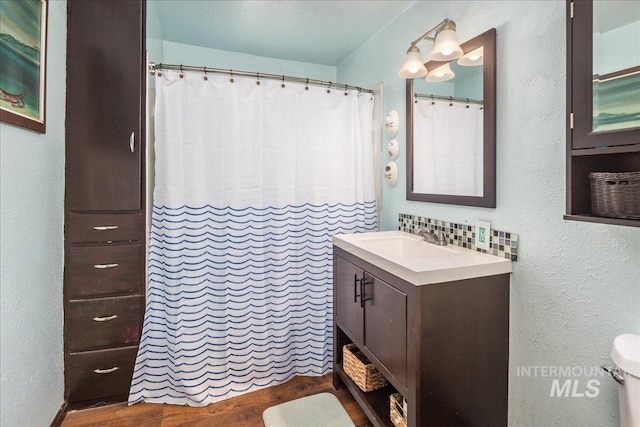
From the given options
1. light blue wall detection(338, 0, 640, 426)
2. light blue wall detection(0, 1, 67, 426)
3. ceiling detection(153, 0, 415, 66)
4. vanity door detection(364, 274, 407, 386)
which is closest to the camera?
light blue wall detection(338, 0, 640, 426)

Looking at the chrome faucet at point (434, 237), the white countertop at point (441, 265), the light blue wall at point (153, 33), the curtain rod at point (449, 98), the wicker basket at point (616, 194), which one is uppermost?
the light blue wall at point (153, 33)

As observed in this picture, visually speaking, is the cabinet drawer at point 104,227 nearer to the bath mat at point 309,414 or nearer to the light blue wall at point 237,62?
the bath mat at point 309,414

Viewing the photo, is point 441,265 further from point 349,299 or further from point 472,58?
point 472,58

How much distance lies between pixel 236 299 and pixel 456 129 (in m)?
1.63

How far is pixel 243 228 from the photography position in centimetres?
204

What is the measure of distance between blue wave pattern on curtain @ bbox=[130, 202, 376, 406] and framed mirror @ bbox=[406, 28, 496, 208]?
0.58m

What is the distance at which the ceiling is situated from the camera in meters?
2.14

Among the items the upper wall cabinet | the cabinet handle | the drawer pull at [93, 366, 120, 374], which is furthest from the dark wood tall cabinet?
the upper wall cabinet

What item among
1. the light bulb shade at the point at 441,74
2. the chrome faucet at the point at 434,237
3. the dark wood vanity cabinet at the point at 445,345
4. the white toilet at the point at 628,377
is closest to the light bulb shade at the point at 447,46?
the light bulb shade at the point at 441,74

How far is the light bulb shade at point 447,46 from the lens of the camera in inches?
61.0

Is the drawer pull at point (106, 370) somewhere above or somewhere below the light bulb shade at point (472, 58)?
below

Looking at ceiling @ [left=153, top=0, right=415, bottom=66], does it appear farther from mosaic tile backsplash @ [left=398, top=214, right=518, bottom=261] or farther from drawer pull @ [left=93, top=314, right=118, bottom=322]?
drawer pull @ [left=93, top=314, right=118, bottom=322]

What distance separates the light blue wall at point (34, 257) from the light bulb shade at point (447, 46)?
1838mm

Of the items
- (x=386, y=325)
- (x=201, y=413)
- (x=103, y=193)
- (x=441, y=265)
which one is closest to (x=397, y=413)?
(x=386, y=325)
